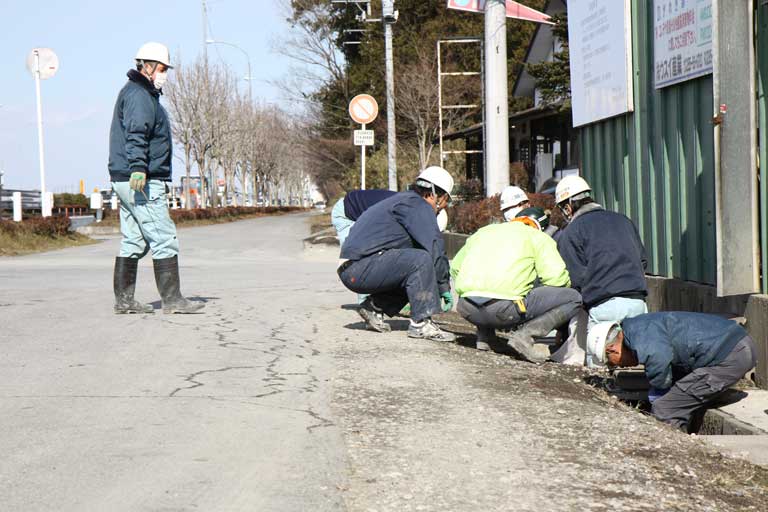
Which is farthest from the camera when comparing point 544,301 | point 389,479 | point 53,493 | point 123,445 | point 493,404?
point 544,301

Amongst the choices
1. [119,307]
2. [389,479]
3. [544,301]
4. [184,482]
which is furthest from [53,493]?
[119,307]

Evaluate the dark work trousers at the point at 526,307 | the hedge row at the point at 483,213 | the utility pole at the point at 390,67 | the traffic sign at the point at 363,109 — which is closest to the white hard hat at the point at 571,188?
the dark work trousers at the point at 526,307

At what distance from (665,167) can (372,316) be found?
278 centimetres

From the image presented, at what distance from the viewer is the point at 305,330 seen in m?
8.49

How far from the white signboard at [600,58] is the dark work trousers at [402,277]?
268 cm

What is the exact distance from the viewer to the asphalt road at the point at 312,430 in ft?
12.7

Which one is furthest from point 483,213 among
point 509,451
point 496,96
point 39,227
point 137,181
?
point 39,227

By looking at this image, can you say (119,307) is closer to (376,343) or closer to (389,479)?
(376,343)

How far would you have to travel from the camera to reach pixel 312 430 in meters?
4.84

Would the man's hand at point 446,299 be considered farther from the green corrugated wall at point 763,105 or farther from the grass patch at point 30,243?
the grass patch at point 30,243

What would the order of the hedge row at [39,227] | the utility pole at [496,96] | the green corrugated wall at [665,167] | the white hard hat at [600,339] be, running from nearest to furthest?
the white hard hat at [600,339] → the green corrugated wall at [665,167] → the utility pole at [496,96] → the hedge row at [39,227]

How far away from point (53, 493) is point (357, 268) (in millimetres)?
4801

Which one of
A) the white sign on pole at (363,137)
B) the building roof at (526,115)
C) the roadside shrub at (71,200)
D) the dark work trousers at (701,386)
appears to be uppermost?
the building roof at (526,115)

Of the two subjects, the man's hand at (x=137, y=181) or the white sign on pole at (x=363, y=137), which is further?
the white sign on pole at (x=363, y=137)
